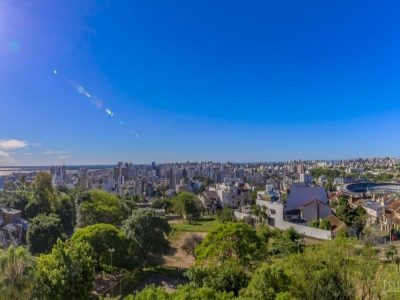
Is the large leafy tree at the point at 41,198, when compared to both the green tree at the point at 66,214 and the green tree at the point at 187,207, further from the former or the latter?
the green tree at the point at 187,207

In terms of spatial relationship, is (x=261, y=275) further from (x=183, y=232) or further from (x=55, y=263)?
(x=183, y=232)

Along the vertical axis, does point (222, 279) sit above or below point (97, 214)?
below

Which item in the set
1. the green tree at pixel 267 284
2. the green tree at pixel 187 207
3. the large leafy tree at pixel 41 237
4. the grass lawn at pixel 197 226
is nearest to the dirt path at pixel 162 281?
the large leafy tree at pixel 41 237

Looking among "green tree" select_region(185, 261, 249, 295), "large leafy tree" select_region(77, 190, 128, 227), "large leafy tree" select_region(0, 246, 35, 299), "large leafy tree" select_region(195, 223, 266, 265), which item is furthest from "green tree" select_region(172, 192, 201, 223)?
"large leafy tree" select_region(0, 246, 35, 299)

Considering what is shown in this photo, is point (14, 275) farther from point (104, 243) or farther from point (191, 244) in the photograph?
point (191, 244)

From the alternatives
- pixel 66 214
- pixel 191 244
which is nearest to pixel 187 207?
pixel 66 214
